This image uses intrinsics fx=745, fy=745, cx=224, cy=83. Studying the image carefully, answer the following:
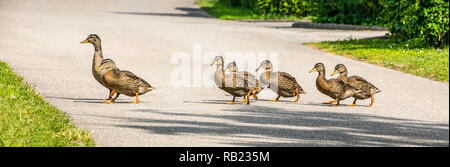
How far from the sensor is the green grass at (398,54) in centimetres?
1495

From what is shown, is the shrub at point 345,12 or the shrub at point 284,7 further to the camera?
the shrub at point 284,7

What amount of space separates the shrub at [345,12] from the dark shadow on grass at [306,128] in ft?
64.2

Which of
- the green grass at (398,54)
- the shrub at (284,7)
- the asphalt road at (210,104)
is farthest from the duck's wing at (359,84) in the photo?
the shrub at (284,7)

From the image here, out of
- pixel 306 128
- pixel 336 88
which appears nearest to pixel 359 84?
pixel 336 88

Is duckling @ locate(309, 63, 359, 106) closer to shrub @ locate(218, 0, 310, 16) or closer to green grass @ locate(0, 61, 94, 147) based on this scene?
green grass @ locate(0, 61, 94, 147)

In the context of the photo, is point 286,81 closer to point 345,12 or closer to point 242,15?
point 345,12

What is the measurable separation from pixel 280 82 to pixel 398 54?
7.76 metres

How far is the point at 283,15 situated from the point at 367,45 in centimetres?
1550

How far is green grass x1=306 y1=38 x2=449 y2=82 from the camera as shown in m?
15.0

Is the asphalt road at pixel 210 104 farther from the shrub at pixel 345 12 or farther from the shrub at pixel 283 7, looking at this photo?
the shrub at pixel 283 7

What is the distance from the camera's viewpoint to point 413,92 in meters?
12.3

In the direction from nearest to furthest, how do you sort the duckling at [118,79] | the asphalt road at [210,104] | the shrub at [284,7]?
the asphalt road at [210,104], the duckling at [118,79], the shrub at [284,7]

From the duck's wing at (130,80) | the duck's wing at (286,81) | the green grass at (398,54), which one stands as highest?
the duck's wing at (130,80)

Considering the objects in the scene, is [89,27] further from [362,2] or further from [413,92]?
[413,92]
